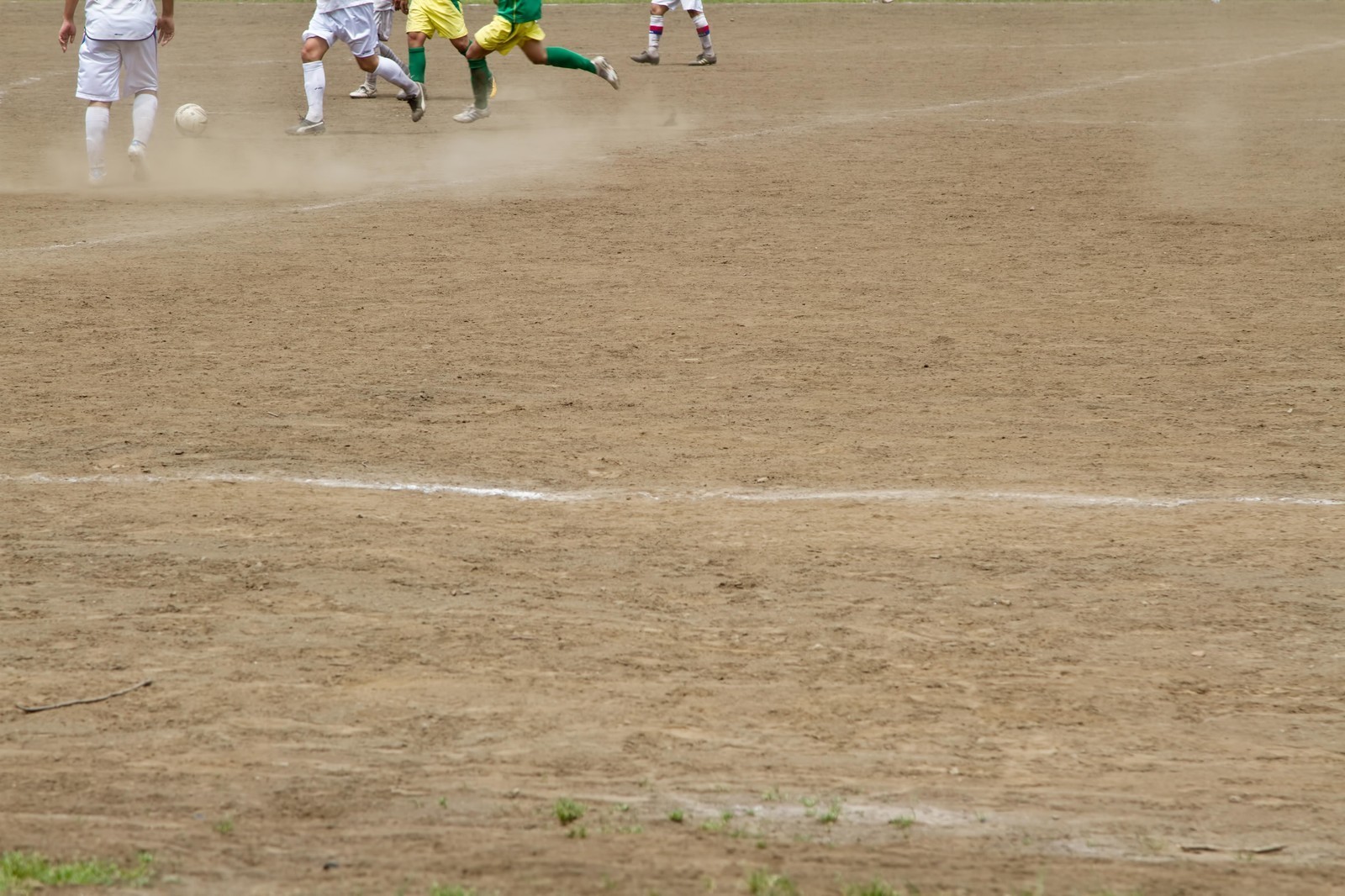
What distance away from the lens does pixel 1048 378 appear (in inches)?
326

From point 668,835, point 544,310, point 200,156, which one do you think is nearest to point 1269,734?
point 668,835

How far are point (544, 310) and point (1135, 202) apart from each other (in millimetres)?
5420

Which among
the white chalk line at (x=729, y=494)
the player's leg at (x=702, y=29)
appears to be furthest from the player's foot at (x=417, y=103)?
the white chalk line at (x=729, y=494)

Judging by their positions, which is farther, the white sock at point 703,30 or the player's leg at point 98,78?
the white sock at point 703,30

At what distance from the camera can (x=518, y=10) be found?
15820mm

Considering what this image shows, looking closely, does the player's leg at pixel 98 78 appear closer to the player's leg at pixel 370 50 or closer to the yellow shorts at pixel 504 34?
the player's leg at pixel 370 50

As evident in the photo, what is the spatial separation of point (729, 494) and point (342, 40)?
36.9 ft

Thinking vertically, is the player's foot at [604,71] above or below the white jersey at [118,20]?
below

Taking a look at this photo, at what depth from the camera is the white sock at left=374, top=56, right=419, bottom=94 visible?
1645 centimetres

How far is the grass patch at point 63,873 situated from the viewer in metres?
3.71

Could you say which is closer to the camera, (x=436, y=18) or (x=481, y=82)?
(x=481, y=82)

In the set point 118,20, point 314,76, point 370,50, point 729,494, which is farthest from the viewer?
point 370,50

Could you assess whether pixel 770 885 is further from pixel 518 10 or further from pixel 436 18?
pixel 436 18

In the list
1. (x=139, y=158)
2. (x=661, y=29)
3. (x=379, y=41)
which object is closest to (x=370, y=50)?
(x=379, y=41)
